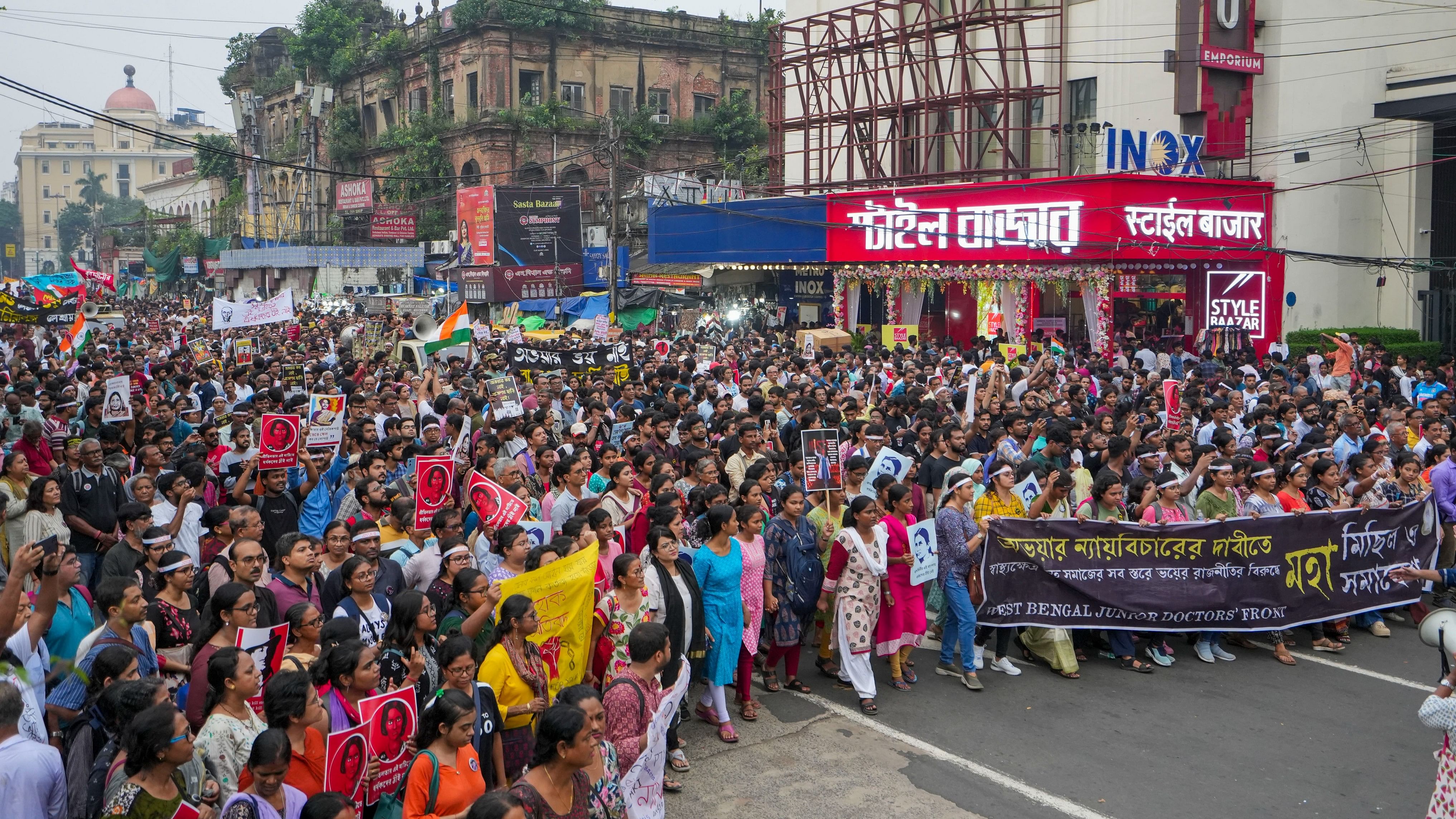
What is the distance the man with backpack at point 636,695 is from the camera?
5613 mm

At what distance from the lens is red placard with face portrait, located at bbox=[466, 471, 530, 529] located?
25.1 feet

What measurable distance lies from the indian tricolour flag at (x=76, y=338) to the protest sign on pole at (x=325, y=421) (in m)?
12.5

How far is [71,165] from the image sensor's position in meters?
132

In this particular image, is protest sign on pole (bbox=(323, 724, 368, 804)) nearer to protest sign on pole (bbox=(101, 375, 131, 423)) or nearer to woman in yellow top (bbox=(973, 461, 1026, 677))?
woman in yellow top (bbox=(973, 461, 1026, 677))

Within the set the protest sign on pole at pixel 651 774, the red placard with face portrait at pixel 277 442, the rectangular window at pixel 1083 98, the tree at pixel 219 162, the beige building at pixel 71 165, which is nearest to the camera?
the protest sign on pole at pixel 651 774

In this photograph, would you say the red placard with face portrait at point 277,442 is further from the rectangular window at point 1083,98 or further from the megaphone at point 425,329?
the rectangular window at point 1083,98

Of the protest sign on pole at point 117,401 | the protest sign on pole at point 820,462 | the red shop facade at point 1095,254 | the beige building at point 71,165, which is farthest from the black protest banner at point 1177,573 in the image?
the beige building at point 71,165

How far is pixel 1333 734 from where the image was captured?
7.84 metres

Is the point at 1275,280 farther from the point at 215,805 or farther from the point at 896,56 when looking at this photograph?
the point at 215,805

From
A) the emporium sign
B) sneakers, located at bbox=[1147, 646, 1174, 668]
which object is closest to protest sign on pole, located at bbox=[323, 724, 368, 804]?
sneakers, located at bbox=[1147, 646, 1174, 668]

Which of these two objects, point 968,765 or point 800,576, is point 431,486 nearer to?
point 800,576

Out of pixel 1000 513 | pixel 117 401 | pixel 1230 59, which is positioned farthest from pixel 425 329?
pixel 1230 59

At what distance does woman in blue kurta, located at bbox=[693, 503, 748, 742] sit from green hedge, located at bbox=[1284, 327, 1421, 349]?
20.8 meters

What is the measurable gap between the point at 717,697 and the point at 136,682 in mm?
3774
